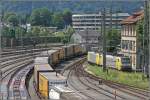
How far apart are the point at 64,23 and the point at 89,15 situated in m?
11.7

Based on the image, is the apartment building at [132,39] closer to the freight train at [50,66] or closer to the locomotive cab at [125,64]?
the locomotive cab at [125,64]

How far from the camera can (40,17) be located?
124250 millimetres

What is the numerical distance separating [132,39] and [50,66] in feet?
62.7

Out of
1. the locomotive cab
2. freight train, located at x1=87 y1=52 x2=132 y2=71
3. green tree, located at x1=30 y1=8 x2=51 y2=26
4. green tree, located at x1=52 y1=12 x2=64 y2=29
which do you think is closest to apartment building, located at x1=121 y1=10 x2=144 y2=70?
freight train, located at x1=87 y1=52 x2=132 y2=71

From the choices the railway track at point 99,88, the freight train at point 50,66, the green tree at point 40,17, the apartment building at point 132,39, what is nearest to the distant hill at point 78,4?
the apartment building at point 132,39

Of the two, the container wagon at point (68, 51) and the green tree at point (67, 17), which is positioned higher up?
the green tree at point (67, 17)

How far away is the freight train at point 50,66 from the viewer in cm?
2109

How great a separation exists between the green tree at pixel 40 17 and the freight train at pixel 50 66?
4884 centimetres

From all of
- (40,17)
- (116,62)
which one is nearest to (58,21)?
(40,17)

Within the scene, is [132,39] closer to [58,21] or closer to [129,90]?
[129,90]

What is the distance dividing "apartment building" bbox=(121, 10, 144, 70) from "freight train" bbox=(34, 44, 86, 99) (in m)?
7.12

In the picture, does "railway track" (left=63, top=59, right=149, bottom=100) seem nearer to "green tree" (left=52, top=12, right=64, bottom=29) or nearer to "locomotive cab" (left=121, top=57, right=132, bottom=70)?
"locomotive cab" (left=121, top=57, right=132, bottom=70)

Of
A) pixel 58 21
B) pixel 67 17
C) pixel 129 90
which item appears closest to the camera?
pixel 129 90

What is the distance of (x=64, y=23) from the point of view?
150 m
